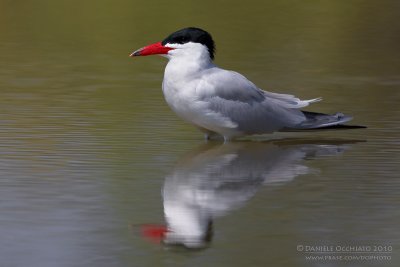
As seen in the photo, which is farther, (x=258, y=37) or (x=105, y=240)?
(x=258, y=37)

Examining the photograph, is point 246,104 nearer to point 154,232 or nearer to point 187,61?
point 187,61

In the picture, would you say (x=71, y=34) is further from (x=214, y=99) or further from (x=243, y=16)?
(x=214, y=99)

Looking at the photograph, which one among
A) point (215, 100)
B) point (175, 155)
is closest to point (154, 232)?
point (175, 155)

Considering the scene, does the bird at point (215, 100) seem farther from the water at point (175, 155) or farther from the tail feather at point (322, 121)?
the water at point (175, 155)

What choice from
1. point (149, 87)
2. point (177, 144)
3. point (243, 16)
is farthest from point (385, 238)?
point (243, 16)

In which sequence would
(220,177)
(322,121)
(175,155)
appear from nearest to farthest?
(220,177) → (175,155) → (322,121)

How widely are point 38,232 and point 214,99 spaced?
261 cm

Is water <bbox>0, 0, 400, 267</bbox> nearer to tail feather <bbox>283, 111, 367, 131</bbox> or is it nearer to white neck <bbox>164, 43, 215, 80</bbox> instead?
tail feather <bbox>283, 111, 367, 131</bbox>

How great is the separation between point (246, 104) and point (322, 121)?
53cm

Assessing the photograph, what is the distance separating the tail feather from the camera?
7871 mm

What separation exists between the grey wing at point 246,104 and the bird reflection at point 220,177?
0.13 m

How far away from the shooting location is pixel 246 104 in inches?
309

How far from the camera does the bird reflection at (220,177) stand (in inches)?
212

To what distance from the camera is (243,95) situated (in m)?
7.82
